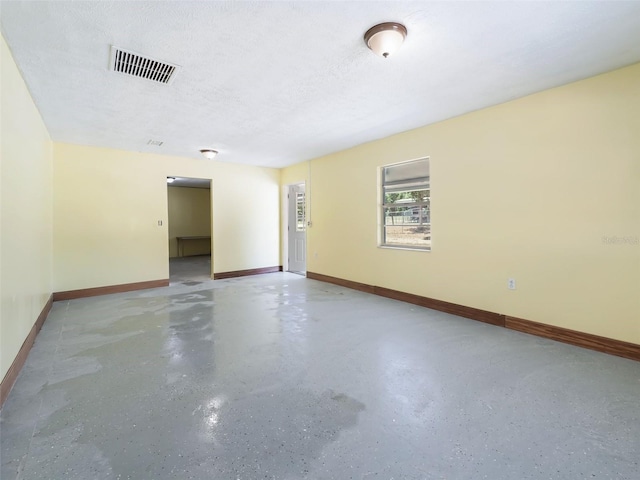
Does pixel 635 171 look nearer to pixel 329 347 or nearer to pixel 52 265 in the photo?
pixel 329 347

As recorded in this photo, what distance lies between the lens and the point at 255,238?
22.6 ft

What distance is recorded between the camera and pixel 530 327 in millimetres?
3168

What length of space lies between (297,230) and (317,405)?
5.29 meters

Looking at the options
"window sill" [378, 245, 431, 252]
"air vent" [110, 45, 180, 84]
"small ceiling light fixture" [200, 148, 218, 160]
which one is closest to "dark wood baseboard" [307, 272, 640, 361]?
"window sill" [378, 245, 431, 252]

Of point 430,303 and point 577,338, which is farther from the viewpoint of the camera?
point 430,303

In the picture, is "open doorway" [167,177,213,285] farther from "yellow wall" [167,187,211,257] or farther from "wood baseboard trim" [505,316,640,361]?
"wood baseboard trim" [505,316,640,361]

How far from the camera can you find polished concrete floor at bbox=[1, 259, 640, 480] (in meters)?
1.47

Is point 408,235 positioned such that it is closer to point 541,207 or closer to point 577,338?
point 541,207

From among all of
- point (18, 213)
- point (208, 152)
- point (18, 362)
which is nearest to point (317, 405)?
point (18, 362)

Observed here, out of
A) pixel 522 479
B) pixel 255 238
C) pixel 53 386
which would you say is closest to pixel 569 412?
pixel 522 479

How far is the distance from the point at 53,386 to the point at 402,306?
12.0 feet

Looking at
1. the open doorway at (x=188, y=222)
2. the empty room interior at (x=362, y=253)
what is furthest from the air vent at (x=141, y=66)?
the open doorway at (x=188, y=222)

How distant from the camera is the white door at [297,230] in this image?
6.90 metres

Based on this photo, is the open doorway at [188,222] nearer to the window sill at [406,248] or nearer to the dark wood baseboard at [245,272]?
the dark wood baseboard at [245,272]
